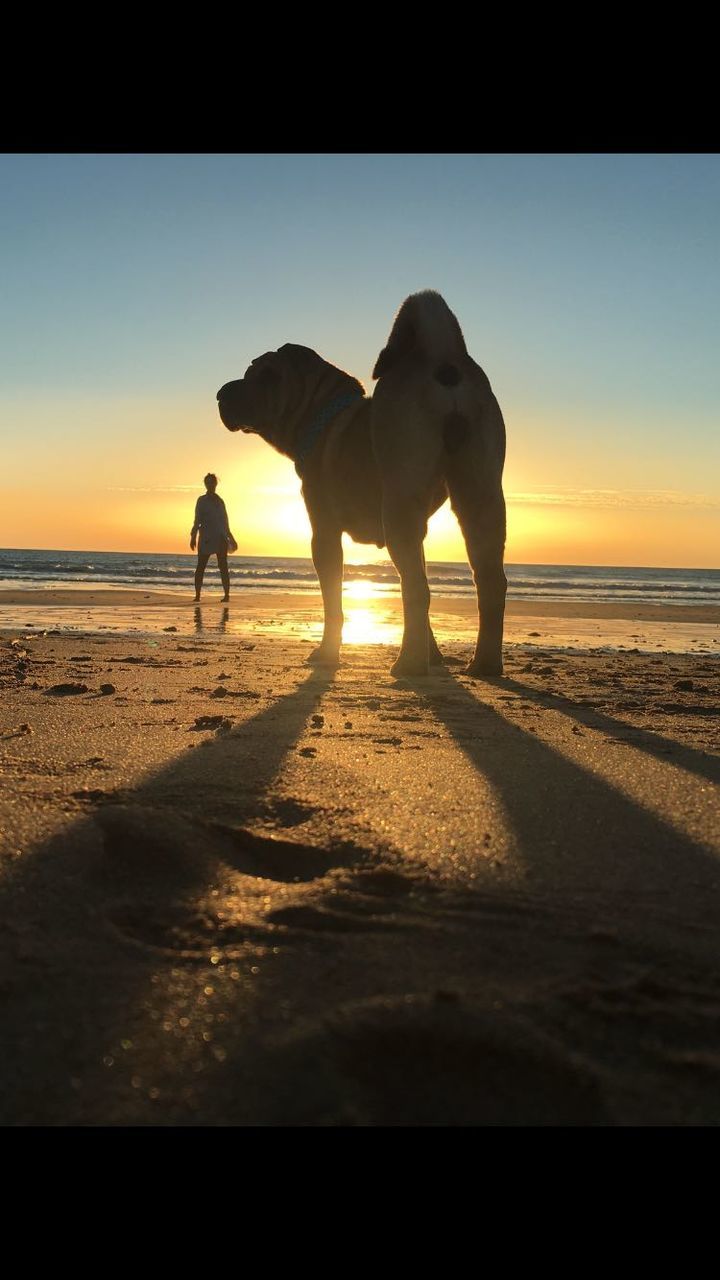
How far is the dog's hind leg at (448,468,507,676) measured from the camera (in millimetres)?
4930

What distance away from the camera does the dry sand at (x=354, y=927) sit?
0.98 metres

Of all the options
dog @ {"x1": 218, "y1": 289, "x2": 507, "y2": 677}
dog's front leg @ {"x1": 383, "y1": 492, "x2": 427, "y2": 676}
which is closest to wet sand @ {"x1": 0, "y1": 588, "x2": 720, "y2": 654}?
dog @ {"x1": 218, "y1": 289, "x2": 507, "y2": 677}

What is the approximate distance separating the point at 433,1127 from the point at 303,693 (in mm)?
3153

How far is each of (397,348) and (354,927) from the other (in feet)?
13.1

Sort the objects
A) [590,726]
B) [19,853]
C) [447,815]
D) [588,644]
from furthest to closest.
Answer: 1. [588,644]
2. [590,726]
3. [447,815]
4. [19,853]

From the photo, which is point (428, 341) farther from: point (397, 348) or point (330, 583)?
point (330, 583)

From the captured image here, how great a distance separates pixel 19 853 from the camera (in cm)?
163

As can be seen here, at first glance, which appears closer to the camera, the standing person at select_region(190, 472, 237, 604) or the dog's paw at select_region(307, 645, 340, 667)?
the dog's paw at select_region(307, 645, 340, 667)

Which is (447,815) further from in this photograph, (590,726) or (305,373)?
(305,373)

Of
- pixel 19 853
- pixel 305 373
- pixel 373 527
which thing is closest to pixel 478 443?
pixel 373 527

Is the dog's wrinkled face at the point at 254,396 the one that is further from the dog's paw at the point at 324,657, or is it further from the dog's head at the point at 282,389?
the dog's paw at the point at 324,657

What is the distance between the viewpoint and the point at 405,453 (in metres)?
4.68

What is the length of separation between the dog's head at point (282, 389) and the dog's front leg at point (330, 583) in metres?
0.65

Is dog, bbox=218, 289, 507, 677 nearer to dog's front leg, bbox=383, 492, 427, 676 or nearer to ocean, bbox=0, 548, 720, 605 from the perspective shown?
dog's front leg, bbox=383, 492, 427, 676
